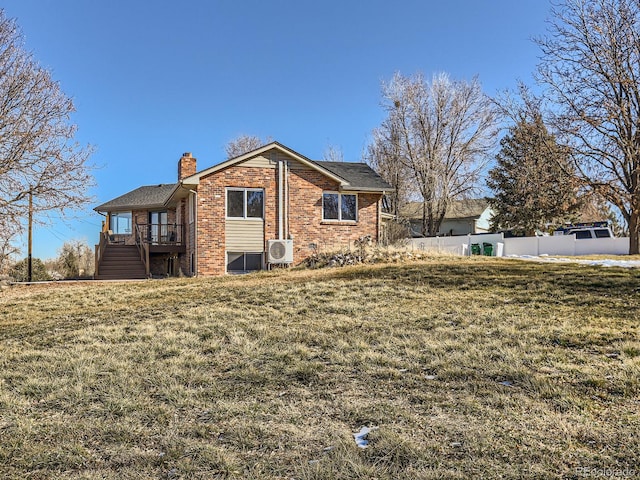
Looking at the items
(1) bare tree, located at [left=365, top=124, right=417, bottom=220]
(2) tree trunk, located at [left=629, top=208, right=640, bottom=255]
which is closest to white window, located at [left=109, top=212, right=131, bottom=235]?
(1) bare tree, located at [left=365, top=124, right=417, bottom=220]

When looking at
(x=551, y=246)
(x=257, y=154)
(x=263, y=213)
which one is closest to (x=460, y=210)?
(x=551, y=246)

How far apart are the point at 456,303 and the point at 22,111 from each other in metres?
14.4

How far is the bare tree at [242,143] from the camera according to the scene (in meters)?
36.7

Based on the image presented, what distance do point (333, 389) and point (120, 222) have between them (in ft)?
86.5

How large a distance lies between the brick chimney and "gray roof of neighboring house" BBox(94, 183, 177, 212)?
19.2ft

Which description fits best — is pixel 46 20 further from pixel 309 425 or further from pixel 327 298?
pixel 309 425

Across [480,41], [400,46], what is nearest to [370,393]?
[480,41]

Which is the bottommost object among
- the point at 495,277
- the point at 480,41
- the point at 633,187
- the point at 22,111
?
the point at 495,277

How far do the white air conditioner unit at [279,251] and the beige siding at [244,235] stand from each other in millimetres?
570

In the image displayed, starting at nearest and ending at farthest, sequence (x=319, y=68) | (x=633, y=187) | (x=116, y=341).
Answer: (x=116, y=341) → (x=633, y=187) → (x=319, y=68)

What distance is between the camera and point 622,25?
16938mm

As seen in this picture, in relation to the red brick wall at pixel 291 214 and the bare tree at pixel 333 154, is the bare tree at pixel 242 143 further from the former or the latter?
the red brick wall at pixel 291 214

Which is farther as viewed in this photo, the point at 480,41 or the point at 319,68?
the point at 319,68

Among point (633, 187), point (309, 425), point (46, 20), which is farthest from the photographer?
point (633, 187)
